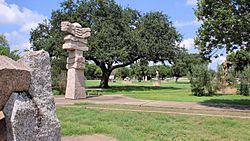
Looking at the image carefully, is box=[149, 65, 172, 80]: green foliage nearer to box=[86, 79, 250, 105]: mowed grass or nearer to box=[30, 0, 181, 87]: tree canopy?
box=[30, 0, 181, 87]: tree canopy

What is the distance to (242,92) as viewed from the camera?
83.0ft

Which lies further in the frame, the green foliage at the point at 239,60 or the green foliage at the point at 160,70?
the green foliage at the point at 160,70

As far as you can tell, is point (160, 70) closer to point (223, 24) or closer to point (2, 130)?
→ point (223, 24)

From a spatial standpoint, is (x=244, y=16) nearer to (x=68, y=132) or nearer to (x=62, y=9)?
(x=68, y=132)

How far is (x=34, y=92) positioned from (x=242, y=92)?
24.3 m

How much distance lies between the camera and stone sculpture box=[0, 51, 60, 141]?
3648mm

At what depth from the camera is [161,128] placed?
786cm

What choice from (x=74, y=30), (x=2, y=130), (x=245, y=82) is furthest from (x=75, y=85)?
(x=245, y=82)

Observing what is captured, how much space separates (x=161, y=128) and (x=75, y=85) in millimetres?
10919

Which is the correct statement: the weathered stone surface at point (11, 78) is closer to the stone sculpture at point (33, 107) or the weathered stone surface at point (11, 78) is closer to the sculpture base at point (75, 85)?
the stone sculpture at point (33, 107)

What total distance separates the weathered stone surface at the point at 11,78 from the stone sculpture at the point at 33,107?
0.01 meters

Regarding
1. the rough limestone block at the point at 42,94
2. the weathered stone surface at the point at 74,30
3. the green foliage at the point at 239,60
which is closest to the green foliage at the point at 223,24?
the weathered stone surface at the point at 74,30

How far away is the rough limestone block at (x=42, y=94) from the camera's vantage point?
13.0 feet

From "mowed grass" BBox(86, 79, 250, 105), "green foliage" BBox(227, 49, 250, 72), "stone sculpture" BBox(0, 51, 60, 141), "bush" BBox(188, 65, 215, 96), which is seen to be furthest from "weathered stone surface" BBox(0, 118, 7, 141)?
"green foliage" BBox(227, 49, 250, 72)
